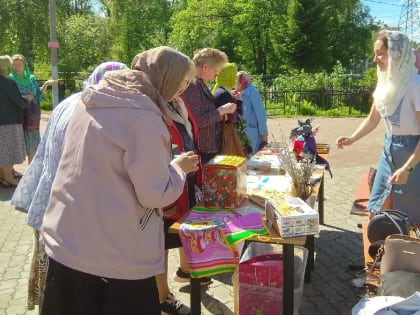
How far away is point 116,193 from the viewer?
65.5 inches

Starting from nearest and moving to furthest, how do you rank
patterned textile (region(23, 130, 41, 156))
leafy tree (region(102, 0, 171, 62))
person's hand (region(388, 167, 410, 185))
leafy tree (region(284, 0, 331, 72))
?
person's hand (region(388, 167, 410, 185))
patterned textile (region(23, 130, 41, 156))
leafy tree (region(284, 0, 331, 72))
leafy tree (region(102, 0, 171, 62))

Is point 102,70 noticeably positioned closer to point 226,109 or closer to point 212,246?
point 212,246

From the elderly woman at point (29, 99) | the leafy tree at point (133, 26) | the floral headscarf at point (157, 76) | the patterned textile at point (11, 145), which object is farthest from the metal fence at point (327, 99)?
the leafy tree at point (133, 26)

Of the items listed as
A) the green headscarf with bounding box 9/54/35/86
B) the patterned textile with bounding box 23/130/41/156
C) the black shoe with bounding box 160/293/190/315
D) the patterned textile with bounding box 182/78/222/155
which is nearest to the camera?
the black shoe with bounding box 160/293/190/315

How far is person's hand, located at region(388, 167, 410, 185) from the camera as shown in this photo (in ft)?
9.05

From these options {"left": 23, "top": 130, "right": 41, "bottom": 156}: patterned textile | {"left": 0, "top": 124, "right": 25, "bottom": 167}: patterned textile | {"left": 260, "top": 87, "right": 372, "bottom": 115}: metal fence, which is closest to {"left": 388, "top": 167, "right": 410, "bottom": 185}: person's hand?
{"left": 0, "top": 124, "right": 25, "bottom": 167}: patterned textile

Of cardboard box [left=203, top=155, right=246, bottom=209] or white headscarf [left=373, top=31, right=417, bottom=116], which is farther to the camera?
white headscarf [left=373, top=31, right=417, bottom=116]

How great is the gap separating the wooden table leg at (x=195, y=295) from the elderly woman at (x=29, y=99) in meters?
5.17

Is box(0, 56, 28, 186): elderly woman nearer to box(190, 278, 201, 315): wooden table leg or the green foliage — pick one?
the green foliage

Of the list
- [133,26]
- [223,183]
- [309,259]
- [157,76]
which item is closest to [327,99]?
[309,259]

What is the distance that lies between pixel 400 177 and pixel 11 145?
212 inches

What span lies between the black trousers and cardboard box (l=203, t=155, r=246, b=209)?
73cm

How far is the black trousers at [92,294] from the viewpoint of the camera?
5.77ft

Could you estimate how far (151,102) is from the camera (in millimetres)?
1643
